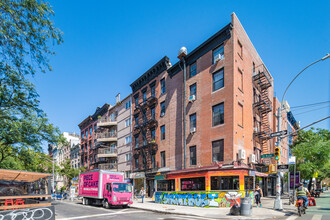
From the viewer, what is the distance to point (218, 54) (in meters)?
24.2

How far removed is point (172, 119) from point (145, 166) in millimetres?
9186

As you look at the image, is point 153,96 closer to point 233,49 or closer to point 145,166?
point 145,166

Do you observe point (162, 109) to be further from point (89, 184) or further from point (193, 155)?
point (89, 184)

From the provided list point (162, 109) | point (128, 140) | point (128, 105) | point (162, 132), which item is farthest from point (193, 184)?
point (128, 105)

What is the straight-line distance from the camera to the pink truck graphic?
20047mm

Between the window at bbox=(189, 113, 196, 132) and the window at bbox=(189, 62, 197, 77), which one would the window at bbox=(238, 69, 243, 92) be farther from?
the window at bbox=(189, 113, 196, 132)

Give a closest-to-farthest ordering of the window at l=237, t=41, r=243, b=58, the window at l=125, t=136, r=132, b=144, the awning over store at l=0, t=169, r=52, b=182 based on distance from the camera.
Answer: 1. the awning over store at l=0, t=169, r=52, b=182
2. the window at l=237, t=41, r=243, b=58
3. the window at l=125, t=136, r=132, b=144

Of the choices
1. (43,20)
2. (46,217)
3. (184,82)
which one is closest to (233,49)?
(184,82)

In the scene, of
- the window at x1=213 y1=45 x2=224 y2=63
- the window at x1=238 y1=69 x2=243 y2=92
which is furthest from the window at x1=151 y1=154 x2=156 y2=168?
the window at x1=213 y1=45 x2=224 y2=63

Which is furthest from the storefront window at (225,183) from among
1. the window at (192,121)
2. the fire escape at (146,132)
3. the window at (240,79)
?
the fire escape at (146,132)

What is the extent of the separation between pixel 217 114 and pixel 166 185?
32.1 ft

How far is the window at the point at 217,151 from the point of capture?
22219 millimetres

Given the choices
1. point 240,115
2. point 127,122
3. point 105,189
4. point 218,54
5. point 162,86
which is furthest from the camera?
point 127,122

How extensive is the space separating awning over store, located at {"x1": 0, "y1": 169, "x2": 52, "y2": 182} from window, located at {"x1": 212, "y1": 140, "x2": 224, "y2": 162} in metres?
15.7
